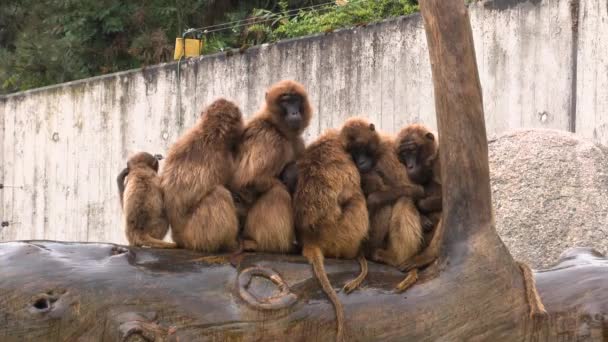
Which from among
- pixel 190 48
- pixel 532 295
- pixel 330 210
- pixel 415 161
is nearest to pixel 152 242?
pixel 330 210

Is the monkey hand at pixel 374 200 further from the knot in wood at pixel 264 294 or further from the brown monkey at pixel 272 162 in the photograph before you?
the knot in wood at pixel 264 294

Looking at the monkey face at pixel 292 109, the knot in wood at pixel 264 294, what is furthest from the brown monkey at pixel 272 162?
the knot in wood at pixel 264 294

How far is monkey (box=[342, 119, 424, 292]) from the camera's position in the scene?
645 centimetres

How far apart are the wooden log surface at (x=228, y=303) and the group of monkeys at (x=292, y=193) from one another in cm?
14

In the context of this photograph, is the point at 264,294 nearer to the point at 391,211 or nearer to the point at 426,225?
the point at 391,211

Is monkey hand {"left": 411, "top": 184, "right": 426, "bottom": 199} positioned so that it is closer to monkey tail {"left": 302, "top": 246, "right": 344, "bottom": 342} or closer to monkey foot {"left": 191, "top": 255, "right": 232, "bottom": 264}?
monkey tail {"left": 302, "top": 246, "right": 344, "bottom": 342}

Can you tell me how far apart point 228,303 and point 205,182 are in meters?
0.93

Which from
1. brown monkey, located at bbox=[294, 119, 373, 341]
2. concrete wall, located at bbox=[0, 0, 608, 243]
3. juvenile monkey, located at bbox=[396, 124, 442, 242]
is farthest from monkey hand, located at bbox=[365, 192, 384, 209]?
concrete wall, located at bbox=[0, 0, 608, 243]

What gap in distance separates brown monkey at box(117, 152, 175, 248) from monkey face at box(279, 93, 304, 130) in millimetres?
983

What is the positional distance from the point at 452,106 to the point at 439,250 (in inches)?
35.3

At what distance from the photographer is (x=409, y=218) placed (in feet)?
21.3

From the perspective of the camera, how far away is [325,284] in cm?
600

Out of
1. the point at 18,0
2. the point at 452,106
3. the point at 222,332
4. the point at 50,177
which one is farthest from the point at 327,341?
the point at 18,0

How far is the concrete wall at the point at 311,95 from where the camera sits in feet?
34.4
